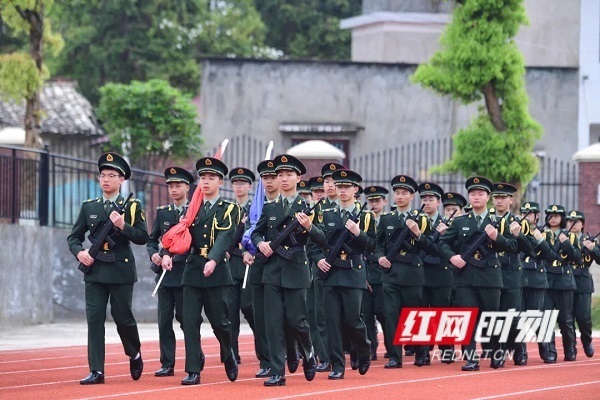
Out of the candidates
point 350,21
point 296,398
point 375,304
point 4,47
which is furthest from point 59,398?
point 4,47

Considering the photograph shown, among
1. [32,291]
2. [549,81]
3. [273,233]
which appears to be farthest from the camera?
[549,81]

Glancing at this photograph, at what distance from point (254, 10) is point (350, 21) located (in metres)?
14.1

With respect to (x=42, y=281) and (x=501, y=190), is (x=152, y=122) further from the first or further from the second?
(x=501, y=190)

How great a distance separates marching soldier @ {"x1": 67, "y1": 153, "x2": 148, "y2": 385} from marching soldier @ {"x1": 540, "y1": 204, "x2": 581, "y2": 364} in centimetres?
619

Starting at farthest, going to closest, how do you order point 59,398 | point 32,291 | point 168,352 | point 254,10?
point 254,10 → point 32,291 → point 168,352 → point 59,398

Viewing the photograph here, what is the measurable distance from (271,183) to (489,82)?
14521 millimetres

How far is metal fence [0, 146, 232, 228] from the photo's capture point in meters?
23.5

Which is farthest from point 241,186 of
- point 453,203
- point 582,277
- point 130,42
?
point 130,42

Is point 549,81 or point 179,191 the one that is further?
point 549,81

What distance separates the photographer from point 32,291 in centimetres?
2419

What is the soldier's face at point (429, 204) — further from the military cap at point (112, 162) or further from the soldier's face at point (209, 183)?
the military cap at point (112, 162)

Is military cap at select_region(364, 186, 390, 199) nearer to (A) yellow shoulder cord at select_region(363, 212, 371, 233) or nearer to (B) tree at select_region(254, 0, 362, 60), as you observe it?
(A) yellow shoulder cord at select_region(363, 212, 371, 233)

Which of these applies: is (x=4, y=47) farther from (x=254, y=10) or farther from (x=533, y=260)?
(x=533, y=260)

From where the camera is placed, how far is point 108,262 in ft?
48.5
